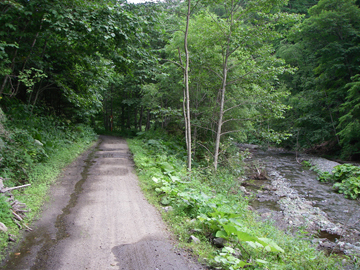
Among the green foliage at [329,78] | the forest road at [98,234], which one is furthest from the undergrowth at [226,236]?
the green foliage at [329,78]

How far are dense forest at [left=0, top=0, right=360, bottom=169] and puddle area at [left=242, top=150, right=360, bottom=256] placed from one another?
2589 millimetres

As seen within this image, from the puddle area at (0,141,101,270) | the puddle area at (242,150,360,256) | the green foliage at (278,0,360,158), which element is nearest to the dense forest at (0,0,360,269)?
the puddle area at (0,141,101,270)

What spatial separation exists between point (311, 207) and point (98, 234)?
8.73 metres

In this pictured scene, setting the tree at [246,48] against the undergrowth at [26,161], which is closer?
the undergrowth at [26,161]

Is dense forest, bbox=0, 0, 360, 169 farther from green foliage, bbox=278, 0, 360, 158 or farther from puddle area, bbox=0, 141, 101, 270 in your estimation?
puddle area, bbox=0, 141, 101, 270

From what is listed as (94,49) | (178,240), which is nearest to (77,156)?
(94,49)

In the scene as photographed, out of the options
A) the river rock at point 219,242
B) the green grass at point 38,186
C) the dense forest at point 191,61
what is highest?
the dense forest at point 191,61

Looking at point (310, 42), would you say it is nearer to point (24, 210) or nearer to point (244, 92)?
point (244, 92)

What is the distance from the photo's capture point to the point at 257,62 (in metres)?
10.7

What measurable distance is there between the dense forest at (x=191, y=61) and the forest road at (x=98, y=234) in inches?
133

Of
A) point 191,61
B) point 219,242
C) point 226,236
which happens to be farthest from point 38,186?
point 191,61

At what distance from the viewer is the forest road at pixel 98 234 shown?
372 cm

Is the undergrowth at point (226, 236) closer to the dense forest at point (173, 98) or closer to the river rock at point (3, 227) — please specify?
the dense forest at point (173, 98)

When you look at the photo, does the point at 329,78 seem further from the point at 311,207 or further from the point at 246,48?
the point at 311,207
